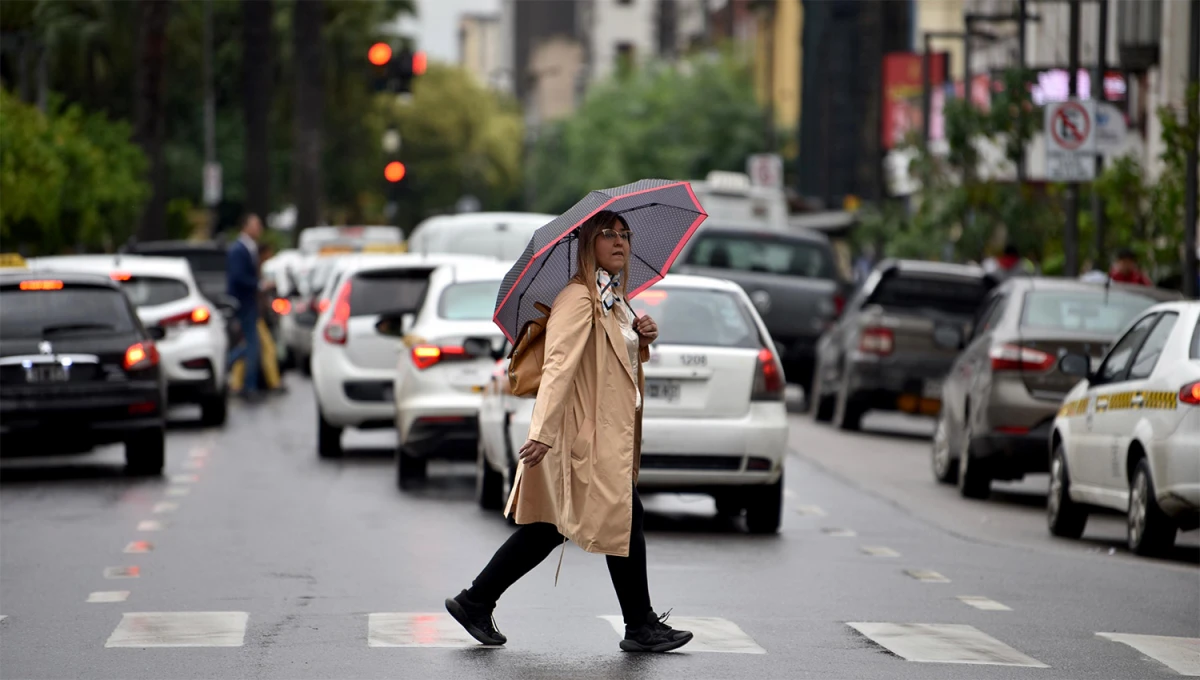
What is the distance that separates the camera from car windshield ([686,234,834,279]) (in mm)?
28906

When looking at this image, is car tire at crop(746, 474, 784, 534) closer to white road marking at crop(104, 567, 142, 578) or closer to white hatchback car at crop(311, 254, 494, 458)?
white road marking at crop(104, 567, 142, 578)

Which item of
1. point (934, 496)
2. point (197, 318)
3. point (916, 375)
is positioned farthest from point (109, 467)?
point (916, 375)

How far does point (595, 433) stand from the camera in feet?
31.0

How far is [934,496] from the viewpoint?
18.6 meters

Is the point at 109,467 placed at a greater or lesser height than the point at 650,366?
lesser

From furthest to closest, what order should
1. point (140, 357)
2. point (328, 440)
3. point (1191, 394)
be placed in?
1. point (328, 440)
2. point (140, 357)
3. point (1191, 394)

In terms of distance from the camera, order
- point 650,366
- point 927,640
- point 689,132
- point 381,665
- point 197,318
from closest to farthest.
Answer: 1. point 381,665
2. point 927,640
3. point 650,366
4. point 197,318
5. point 689,132

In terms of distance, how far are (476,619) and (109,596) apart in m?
2.39

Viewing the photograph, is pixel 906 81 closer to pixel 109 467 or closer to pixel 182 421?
pixel 182 421

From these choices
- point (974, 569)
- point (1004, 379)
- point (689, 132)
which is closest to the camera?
→ point (974, 569)

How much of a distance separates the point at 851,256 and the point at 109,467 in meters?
40.9

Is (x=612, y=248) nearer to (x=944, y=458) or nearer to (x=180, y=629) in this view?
(x=180, y=629)

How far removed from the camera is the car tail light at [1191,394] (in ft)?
43.5

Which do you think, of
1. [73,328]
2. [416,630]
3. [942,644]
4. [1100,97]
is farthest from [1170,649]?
[1100,97]
